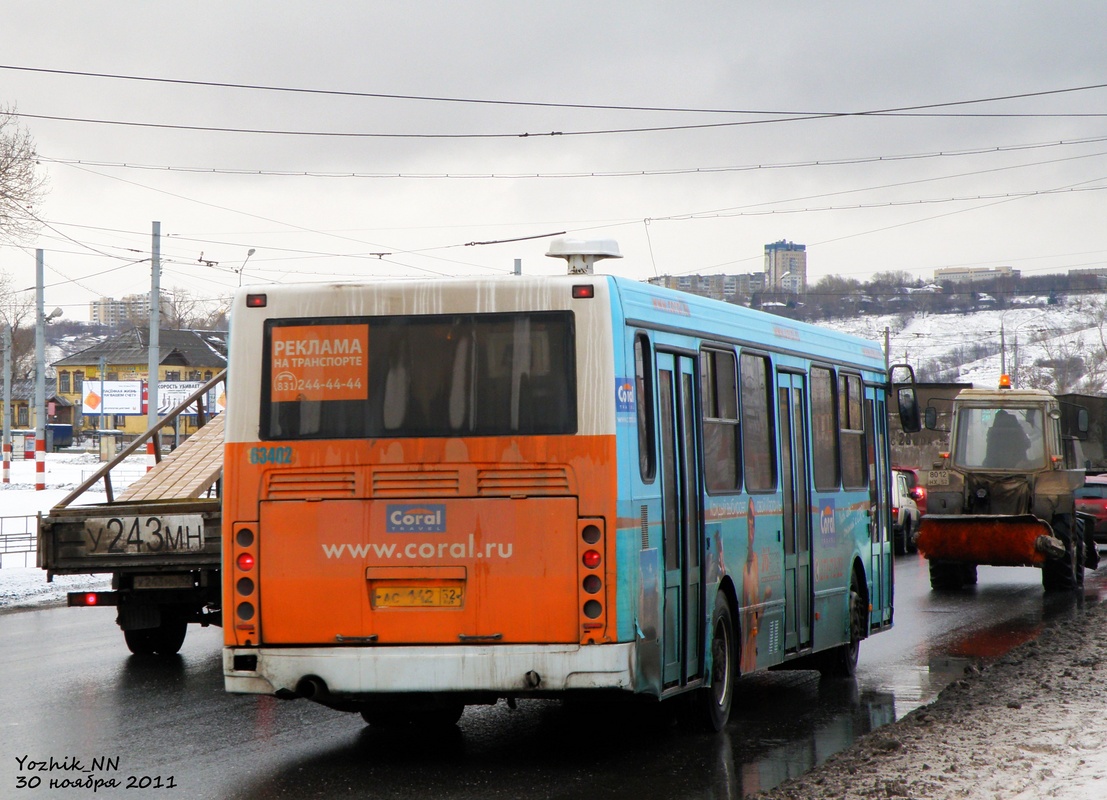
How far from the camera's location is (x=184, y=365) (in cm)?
11694

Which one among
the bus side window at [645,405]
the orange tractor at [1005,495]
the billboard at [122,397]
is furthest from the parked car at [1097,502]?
the billboard at [122,397]

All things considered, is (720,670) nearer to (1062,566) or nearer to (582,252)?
(582,252)

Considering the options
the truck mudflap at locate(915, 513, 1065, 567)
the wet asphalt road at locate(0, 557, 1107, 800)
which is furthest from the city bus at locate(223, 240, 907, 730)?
the truck mudflap at locate(915, 513, 1065, 567)

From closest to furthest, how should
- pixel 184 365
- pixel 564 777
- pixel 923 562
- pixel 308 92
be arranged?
pixel 564 777
pixel 308 92
pixel 923 562
pixel 184 365

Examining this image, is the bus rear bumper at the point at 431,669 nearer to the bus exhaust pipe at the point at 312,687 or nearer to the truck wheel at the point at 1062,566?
the bus exhaust pipe at the point at 312,687

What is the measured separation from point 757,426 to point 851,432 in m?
2.66

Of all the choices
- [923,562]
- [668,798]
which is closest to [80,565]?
[668,798]

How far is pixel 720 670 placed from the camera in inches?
363

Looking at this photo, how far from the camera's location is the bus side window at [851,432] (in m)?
12.0

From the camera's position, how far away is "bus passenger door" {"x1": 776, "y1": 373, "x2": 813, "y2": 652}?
10453 mm

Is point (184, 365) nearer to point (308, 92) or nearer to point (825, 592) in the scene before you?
point (308, 92)

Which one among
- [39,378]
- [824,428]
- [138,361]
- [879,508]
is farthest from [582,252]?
[138,361]

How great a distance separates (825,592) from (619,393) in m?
4.43

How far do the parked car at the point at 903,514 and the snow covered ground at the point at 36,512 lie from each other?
49.4ft
